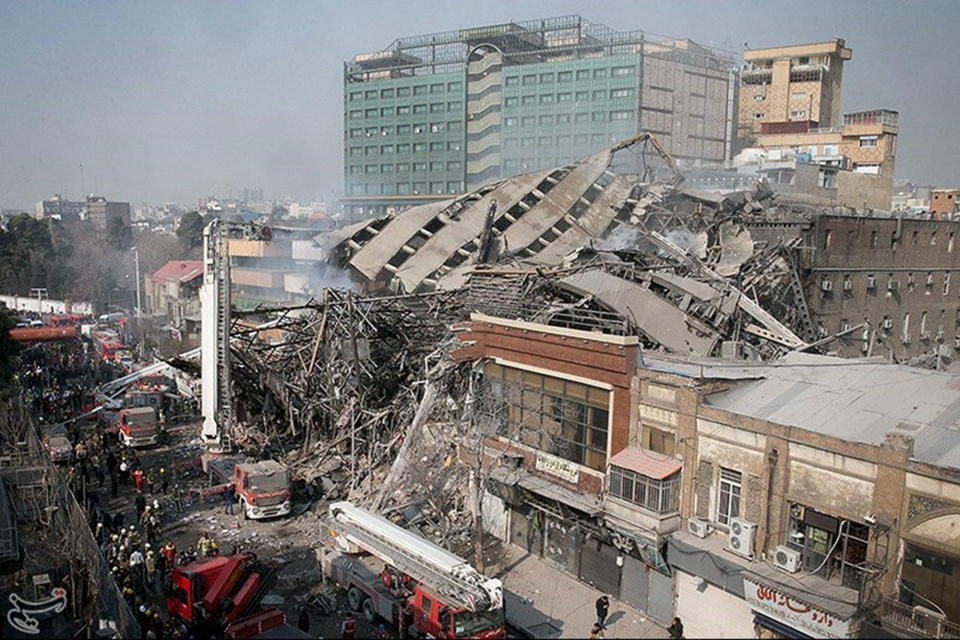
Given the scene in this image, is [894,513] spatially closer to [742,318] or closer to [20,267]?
[742,318]

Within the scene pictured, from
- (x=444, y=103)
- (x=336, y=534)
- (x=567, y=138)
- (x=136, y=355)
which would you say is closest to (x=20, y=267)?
(x=136, y=355)

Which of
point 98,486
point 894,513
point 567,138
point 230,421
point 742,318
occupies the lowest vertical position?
point 98,486

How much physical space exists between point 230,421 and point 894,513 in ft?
77.1

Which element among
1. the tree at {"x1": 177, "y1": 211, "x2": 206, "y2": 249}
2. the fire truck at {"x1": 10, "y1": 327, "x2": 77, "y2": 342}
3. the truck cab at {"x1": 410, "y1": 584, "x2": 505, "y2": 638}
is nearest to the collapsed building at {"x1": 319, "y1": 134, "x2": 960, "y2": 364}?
the truck cab at {"x1": 410, "y1": 584, "x2": 505, "y2": 638}

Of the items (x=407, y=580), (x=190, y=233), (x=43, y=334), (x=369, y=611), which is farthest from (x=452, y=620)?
(x=190, y=233)

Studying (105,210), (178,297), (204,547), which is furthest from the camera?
(105,210)

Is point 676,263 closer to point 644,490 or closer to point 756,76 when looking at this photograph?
point 644,490

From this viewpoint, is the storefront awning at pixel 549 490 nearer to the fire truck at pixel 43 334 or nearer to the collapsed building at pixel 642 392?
the collapsed building at pixel 642 392

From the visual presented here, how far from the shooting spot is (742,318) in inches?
1158

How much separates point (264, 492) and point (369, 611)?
7855 millimetres

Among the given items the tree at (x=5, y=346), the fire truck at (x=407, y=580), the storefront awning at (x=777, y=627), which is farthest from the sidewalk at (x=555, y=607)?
the tree at (x=5, y=346)

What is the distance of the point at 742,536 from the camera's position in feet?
57.2

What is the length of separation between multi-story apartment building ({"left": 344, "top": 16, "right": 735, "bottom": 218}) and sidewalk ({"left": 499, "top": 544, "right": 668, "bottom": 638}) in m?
69.5

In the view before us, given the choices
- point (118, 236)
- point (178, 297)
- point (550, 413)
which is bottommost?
point (178, 297)
